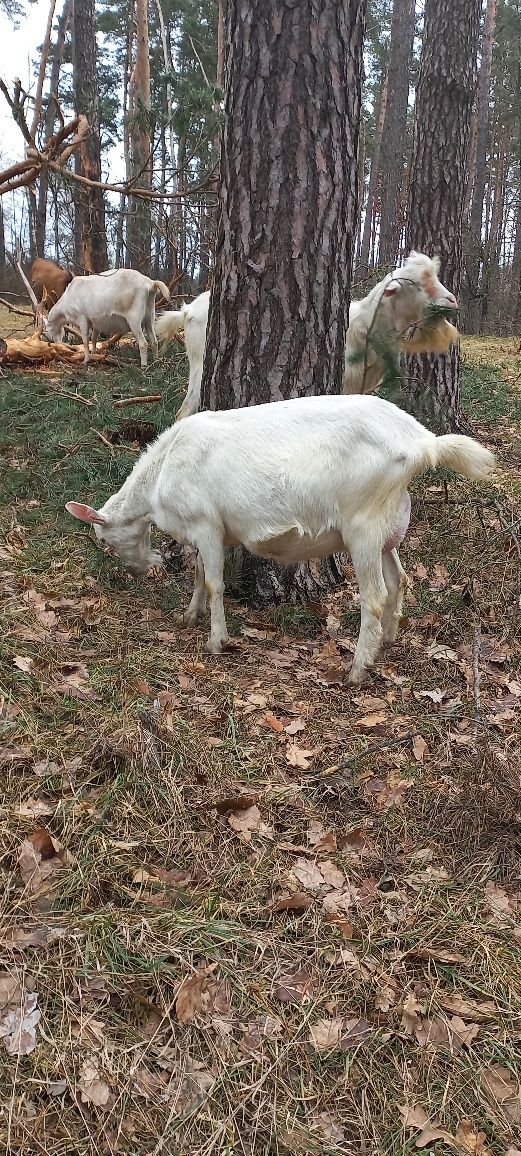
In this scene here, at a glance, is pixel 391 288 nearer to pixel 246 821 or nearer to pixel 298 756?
pixel 298 756

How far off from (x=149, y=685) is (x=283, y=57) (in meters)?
3.48

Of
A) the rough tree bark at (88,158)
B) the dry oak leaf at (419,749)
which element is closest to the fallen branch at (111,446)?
the dry oak leaf at (419,749)

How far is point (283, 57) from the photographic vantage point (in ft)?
13.5

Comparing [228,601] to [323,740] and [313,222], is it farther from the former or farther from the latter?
[313,222]

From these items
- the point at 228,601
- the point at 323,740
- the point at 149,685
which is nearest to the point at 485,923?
the point at 323,740

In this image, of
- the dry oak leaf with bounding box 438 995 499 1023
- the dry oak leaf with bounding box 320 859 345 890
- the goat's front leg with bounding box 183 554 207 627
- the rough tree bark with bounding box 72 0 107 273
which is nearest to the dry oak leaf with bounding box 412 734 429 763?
the dry oak leaf with bounding box 320 859 345 890

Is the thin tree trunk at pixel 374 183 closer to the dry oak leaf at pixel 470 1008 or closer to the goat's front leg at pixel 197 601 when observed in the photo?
the goat's front leg at pixel 197 601

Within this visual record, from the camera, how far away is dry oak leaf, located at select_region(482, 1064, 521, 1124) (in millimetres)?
1951

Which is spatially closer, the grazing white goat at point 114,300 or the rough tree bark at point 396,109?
the grazing white goat at point 114,300

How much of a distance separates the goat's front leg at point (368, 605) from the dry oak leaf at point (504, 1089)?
6.74 feet

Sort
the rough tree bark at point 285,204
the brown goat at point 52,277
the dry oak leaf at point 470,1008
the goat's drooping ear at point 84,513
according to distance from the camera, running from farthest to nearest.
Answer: the brown goat at point 52,277, the goat's drooping ear at point 84,513, the rough tree bark at point 285,204, the dry oak leaf at point 470,1008

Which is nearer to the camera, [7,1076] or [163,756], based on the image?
[7,1076]

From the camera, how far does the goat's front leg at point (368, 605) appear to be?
3820 millimetres

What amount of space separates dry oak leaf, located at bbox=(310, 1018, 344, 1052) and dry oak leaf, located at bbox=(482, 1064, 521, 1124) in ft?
1.31
